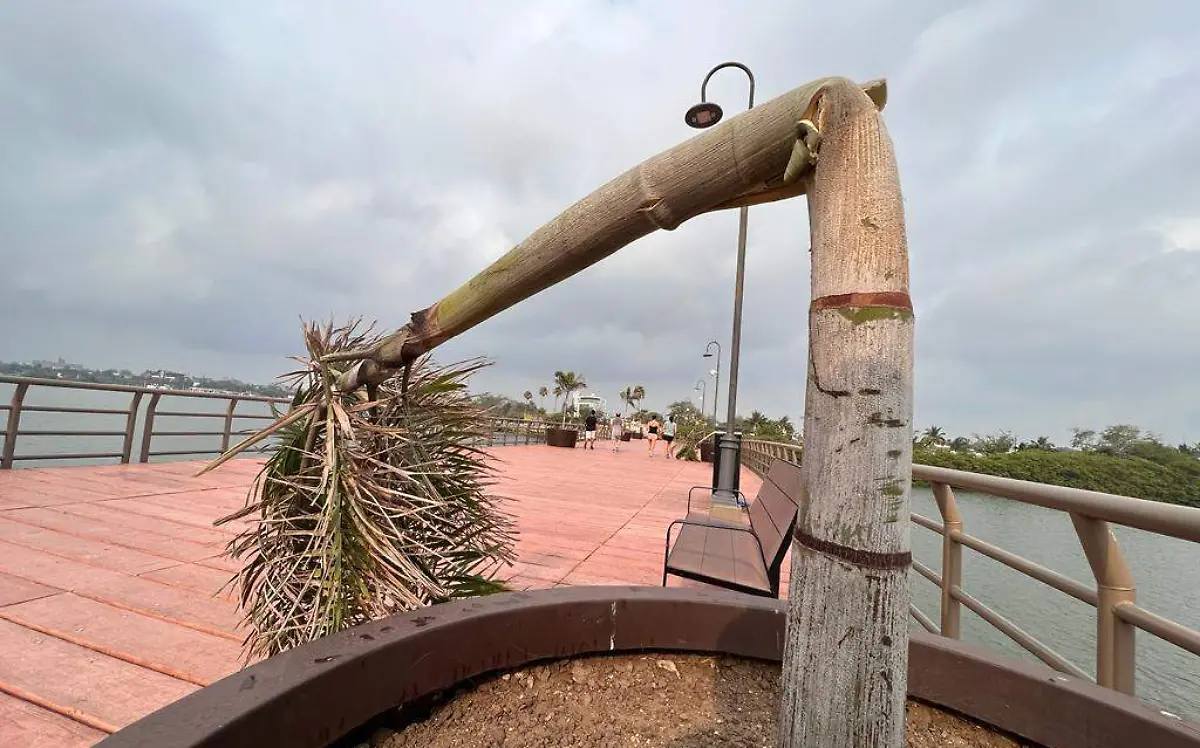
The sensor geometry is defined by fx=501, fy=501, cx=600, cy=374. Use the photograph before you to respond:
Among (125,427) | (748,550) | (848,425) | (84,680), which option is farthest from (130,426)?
(848,425)

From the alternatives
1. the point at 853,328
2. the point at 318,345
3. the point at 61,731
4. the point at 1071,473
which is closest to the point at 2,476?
the point at 61,731

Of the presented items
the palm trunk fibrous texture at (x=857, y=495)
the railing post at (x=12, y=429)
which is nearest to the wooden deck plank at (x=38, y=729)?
the palm trunk fibrous texture at (x=857, y=495)

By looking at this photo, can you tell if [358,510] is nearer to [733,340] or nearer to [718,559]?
[718,559]

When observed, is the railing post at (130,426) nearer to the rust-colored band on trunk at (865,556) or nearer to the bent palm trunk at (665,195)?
the bent palm trunk at (665,195)

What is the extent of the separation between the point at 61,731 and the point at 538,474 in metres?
6.55

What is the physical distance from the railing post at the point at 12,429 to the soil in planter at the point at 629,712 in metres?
7.00

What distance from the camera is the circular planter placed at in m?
15.9

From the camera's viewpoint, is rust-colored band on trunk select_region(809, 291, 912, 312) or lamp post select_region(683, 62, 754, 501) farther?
lamp post select_region(683, 62, 754, 501)

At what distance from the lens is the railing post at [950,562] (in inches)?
79.0

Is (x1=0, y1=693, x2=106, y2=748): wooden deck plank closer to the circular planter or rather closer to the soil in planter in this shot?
the soil in planter

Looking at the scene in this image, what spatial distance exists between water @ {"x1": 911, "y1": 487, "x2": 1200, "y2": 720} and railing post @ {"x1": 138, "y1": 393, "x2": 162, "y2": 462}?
8.10 meters

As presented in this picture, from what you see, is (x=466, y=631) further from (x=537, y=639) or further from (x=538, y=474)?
(x=538, y=474)

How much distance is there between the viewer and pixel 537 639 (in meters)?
1.06

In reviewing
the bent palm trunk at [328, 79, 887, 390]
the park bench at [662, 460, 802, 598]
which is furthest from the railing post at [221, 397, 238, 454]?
the bent palm trunk at [328, 79, 887, 390]
